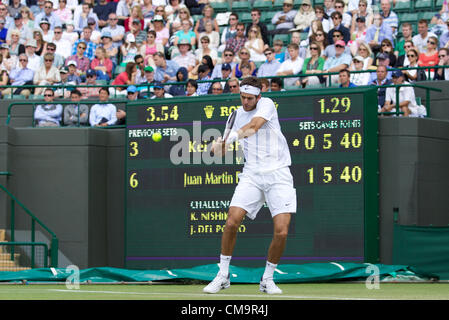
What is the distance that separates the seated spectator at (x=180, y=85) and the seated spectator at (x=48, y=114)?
2.17 metres

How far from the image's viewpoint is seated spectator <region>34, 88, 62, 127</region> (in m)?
17.2

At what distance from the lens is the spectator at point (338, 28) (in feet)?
58.1

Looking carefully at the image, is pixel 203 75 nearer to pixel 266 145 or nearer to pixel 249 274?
pixel 249 274

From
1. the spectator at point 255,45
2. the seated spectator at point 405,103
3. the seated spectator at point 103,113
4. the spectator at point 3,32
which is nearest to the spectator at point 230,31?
the spectator at point 255,45

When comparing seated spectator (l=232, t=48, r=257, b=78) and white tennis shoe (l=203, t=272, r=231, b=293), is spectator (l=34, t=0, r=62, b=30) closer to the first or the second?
seated spectator (l=232, t=48, r=257, b=78)

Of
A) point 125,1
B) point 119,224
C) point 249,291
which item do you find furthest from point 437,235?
point 125,1

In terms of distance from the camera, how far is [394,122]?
45.4 ft

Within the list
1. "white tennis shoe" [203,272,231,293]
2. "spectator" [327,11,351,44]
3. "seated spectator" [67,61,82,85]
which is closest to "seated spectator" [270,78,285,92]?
"spectator" [327,11,351,44]

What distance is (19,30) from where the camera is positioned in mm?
21625

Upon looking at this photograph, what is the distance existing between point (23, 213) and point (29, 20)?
23.0ft

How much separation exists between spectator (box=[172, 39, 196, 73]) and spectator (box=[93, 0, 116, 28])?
377cm

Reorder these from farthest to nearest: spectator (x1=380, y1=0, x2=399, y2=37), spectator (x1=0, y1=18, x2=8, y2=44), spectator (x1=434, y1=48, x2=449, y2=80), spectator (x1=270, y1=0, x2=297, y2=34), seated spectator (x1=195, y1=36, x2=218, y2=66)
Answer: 1. spectator (x1=0, y1=18, x2=8, y2=44)
2. spectator (x1=270, y1=0, x2=297, y2=34)
3. seated spectator (x1=195, y1=36, x2=218, y2=66)
4. spectator (x1=380, y1=0, x2=399, y2=37)
5. spectator (x1=434, y1=48, x2=449, y2=80)

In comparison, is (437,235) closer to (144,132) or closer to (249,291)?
(249,291)

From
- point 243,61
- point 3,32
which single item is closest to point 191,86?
point 243,61
